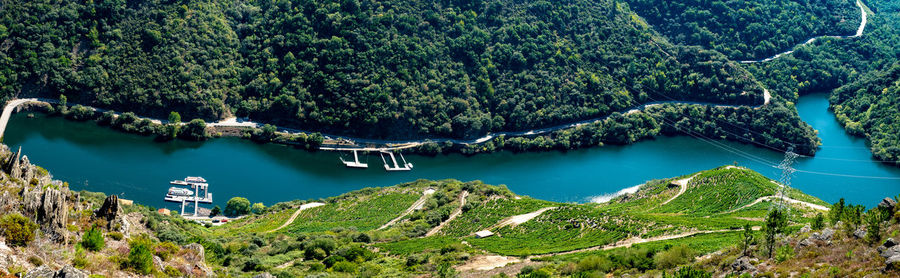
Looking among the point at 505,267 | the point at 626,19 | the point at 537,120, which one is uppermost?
the point at 626,19

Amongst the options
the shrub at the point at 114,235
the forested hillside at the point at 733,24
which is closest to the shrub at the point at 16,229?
the shrub at the point at 114,235

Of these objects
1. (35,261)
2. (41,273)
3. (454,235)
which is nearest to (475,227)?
(454,235)

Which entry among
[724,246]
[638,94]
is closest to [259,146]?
[638,94]

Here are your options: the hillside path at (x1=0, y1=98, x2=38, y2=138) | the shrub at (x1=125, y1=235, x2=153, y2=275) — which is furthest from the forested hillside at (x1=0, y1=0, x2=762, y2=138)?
the shrub at (x1=125, y1=235, x2=153, y2=275)

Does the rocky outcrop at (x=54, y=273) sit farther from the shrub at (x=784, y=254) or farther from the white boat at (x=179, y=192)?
the white boat at (x=179, y=192)

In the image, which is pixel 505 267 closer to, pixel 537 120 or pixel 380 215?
pixel 380 215

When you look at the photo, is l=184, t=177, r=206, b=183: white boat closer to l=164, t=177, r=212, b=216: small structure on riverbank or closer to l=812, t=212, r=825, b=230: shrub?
l=164, t=177, r=212, b=216: small structure on riverbank
